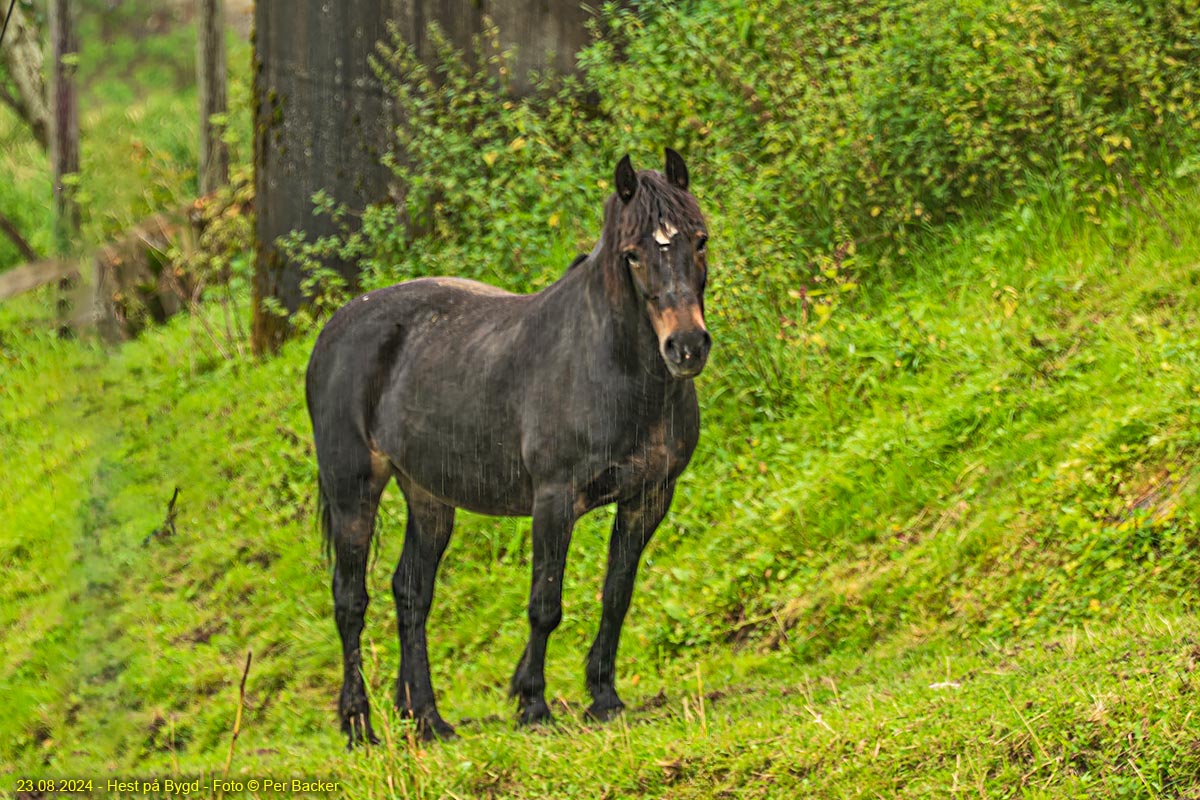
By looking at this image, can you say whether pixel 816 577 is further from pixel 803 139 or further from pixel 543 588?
pixel 803 139

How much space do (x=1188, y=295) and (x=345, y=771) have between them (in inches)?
223

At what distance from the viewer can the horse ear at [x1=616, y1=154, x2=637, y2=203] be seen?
17.1 ft

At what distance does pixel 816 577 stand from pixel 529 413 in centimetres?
239

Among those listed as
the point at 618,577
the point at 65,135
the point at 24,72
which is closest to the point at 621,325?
the point at 618,577

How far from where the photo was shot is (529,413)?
5.79m

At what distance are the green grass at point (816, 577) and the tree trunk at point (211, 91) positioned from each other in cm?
407

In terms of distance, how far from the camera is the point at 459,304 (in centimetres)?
657

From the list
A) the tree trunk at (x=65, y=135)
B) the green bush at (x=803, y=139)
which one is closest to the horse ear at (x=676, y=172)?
the tree trunk at (x=65, y=135)

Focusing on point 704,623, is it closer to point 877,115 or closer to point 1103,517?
point 1103,517

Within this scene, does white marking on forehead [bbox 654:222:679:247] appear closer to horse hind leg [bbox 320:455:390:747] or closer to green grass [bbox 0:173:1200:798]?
green grass [bbox 0:173:1200:798]

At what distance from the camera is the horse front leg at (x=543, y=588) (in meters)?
5.62

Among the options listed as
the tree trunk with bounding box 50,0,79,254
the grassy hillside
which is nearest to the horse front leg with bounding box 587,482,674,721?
the grassy hillside

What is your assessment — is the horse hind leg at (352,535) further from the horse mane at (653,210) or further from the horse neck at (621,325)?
the horse mane at (653,210)

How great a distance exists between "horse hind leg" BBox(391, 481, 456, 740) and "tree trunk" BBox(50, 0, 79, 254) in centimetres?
405
